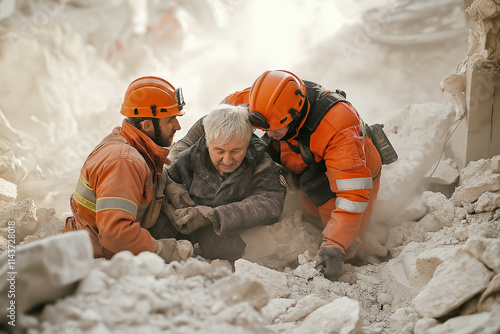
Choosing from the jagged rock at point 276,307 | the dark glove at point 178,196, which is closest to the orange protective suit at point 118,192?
the dark glove at point 178,196

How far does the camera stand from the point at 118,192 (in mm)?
2869

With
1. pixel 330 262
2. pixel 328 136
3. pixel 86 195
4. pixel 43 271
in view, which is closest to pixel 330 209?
Answer: pixel 330 262

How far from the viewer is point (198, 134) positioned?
430cm

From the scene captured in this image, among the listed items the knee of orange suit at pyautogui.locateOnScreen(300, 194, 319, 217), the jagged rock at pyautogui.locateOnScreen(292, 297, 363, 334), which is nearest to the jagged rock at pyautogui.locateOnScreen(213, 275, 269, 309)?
the jagged rock at pyautogui.locateOnScreen(292, 297, 363, 334)

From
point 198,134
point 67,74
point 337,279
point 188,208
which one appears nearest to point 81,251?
point 188,208

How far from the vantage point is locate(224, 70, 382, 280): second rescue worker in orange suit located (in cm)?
341

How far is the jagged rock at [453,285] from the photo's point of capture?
6.50 feet

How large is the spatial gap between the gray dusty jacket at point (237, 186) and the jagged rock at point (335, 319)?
54.2 inches

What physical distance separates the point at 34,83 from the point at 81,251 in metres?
8.41

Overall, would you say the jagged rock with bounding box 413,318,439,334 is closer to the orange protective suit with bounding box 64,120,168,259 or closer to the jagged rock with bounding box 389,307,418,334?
the jagged rock with bounding box 389,307,418,334

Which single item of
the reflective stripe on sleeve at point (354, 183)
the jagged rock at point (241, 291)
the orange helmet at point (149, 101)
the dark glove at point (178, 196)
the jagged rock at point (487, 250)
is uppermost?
the orange helmet at point (149, 101)

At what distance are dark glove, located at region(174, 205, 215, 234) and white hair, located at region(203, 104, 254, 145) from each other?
0.60m

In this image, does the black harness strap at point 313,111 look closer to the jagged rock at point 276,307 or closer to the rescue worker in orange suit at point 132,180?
the rescue worker in orange suit at point 132,180

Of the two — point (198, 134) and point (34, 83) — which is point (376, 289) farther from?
point (34, 83)
